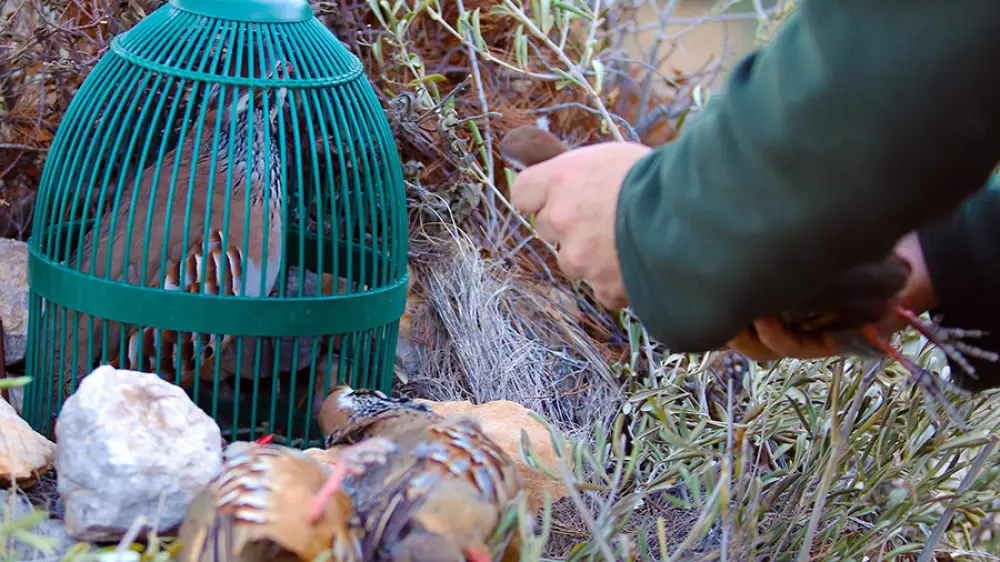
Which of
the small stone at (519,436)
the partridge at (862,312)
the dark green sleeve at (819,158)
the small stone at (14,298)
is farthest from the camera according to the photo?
the small stone at (14,298)

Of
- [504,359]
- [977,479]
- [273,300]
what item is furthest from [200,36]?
[977,479]

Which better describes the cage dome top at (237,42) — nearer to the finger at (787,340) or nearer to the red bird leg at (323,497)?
the red bird leg at (323,497)

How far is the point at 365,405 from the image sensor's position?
A: 2.37 metres

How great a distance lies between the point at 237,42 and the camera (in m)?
2.49

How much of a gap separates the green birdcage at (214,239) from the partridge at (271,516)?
2.09ft

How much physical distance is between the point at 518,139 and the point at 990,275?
2.86 feet

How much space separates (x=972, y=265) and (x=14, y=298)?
2.82 meters

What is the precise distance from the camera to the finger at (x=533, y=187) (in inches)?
63.9

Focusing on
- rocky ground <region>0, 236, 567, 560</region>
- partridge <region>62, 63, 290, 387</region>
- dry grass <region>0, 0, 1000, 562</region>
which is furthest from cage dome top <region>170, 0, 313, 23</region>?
rocky ground <region>0, 236, 567, 560</region>

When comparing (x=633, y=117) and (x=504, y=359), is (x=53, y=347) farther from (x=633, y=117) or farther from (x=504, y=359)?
(x=633, y=117)

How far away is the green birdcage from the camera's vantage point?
7.74ft

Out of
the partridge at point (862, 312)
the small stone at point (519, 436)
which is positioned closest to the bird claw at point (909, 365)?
the partridge at point (862, 312)

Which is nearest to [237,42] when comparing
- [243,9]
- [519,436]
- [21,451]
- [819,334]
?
[243,9]

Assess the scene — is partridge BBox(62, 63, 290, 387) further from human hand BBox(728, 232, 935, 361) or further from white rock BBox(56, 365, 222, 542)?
human hand BBox(728, 232, 935, 361)
